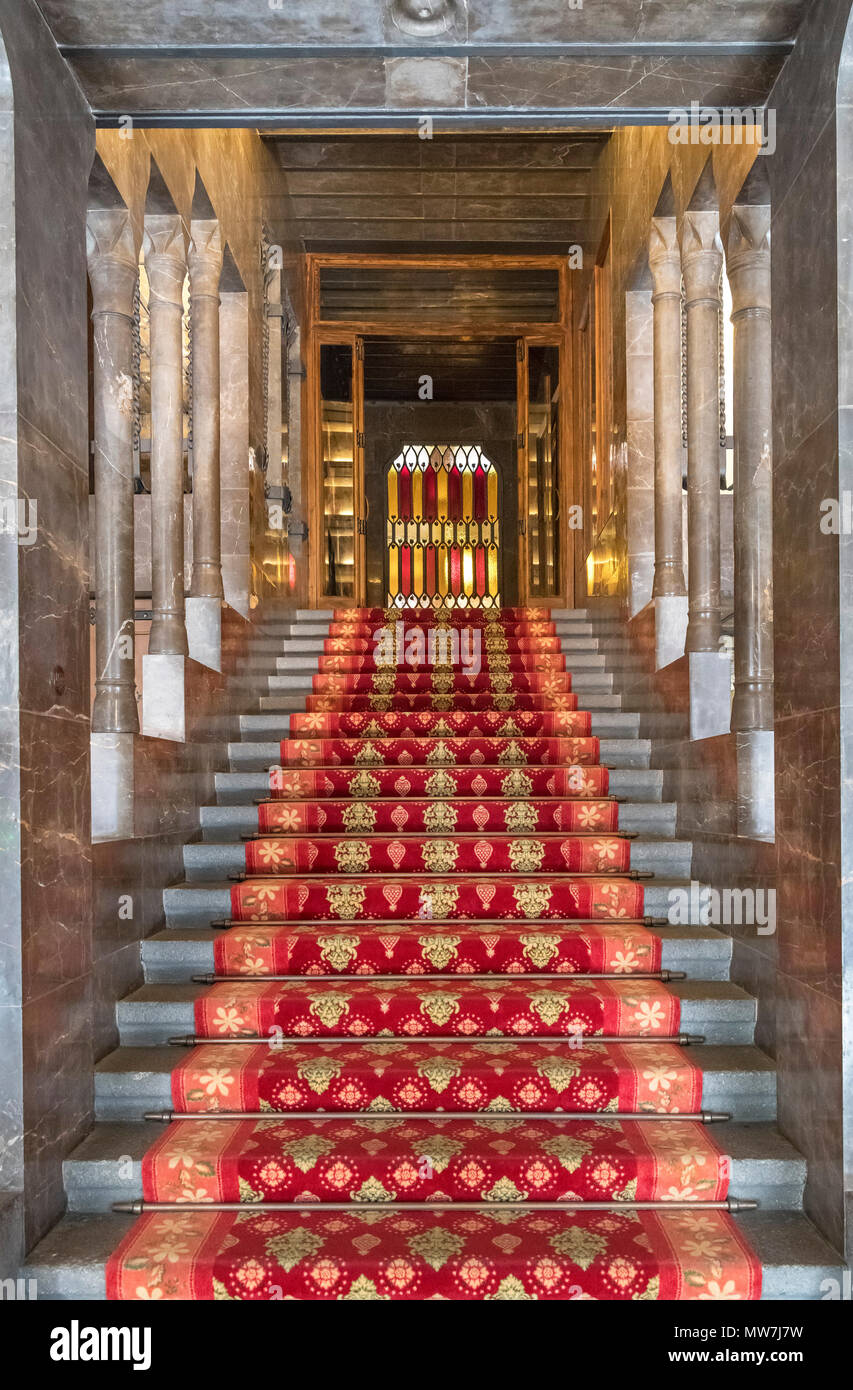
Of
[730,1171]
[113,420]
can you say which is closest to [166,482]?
[113,420]

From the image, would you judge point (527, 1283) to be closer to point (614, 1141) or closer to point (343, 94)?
point (614, 1141)

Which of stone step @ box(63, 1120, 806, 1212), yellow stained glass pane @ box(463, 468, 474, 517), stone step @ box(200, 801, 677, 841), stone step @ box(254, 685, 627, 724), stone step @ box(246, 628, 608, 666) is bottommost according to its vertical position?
stone step @ box(63, 1120, 806, 1212)

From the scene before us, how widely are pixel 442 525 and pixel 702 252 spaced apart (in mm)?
7897

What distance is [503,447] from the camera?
12383 mm

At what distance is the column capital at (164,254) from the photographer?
454 cm

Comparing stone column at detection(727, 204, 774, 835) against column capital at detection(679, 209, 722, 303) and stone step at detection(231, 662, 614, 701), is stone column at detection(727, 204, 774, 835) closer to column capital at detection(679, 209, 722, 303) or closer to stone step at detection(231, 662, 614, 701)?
column capital at detection(679, 209, 722, 303)

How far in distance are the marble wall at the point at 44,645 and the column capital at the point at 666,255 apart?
2.88 m

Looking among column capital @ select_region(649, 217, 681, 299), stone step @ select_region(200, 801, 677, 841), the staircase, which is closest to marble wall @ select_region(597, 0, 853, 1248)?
the staircase

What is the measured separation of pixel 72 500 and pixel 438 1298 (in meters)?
2.20

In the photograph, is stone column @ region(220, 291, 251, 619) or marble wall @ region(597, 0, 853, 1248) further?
stone column @ region(220, 291, 251, 619)

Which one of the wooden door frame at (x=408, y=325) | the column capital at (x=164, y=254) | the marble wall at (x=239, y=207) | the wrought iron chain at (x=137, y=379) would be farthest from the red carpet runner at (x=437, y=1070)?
Answer: the wooden door frame at (x=408, y=325)

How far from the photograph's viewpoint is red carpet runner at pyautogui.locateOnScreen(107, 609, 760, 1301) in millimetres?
2510

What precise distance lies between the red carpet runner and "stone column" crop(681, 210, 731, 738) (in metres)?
0.64

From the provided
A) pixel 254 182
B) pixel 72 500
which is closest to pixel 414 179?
pixel 254 182
